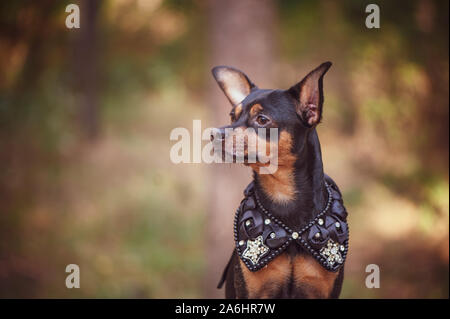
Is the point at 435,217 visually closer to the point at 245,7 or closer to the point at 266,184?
the point at 245,7

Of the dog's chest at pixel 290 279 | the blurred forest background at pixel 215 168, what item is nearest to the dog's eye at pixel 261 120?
the dog's chest at pixel 290 279

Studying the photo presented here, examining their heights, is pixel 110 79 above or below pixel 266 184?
above

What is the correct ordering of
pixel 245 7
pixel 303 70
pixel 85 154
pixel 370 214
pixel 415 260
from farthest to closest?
1. pixel 85 154
2. pixel 303 70
3. pixel 370 214
4. pixel 415 260
5. pixel 245 7

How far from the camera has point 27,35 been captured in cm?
603

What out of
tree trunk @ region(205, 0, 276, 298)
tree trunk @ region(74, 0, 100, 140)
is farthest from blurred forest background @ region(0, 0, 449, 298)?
tree trunk @ region(74, 0, 100, 140)

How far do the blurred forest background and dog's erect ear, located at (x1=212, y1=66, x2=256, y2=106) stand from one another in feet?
5.03

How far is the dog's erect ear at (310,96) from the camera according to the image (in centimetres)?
193

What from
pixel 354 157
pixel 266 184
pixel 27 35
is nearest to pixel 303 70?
pixel 354 157

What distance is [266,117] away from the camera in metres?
2.19

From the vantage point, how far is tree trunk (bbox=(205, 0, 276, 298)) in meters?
4.16

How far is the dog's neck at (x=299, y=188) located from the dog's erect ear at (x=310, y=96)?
5.1 inches

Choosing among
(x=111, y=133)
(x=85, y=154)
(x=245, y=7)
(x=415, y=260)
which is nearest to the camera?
(x=245, y=7)

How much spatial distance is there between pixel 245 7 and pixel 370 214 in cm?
413

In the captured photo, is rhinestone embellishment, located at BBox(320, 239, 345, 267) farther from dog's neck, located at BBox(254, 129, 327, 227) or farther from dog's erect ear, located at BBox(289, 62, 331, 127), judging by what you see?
dog's erect ear, located at BBox(289, 62, 331, 127)
